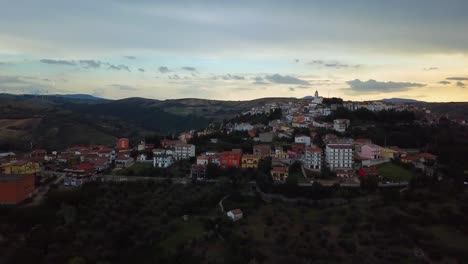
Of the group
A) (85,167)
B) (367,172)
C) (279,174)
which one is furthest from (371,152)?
(85,167)

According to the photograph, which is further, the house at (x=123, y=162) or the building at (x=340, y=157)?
the house at (x=123, y=162)

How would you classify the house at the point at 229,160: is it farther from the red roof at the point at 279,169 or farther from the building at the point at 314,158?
the building at the point at 314,158

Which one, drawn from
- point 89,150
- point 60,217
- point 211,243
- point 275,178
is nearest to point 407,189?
point 275,178

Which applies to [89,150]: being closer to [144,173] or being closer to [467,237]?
[144,173]

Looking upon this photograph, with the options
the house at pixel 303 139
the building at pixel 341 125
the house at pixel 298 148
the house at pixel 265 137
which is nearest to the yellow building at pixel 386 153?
the house at pixel 298 148

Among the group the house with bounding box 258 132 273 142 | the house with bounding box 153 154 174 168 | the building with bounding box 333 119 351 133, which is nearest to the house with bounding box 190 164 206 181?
the house with bounding box 153 154 174 168
